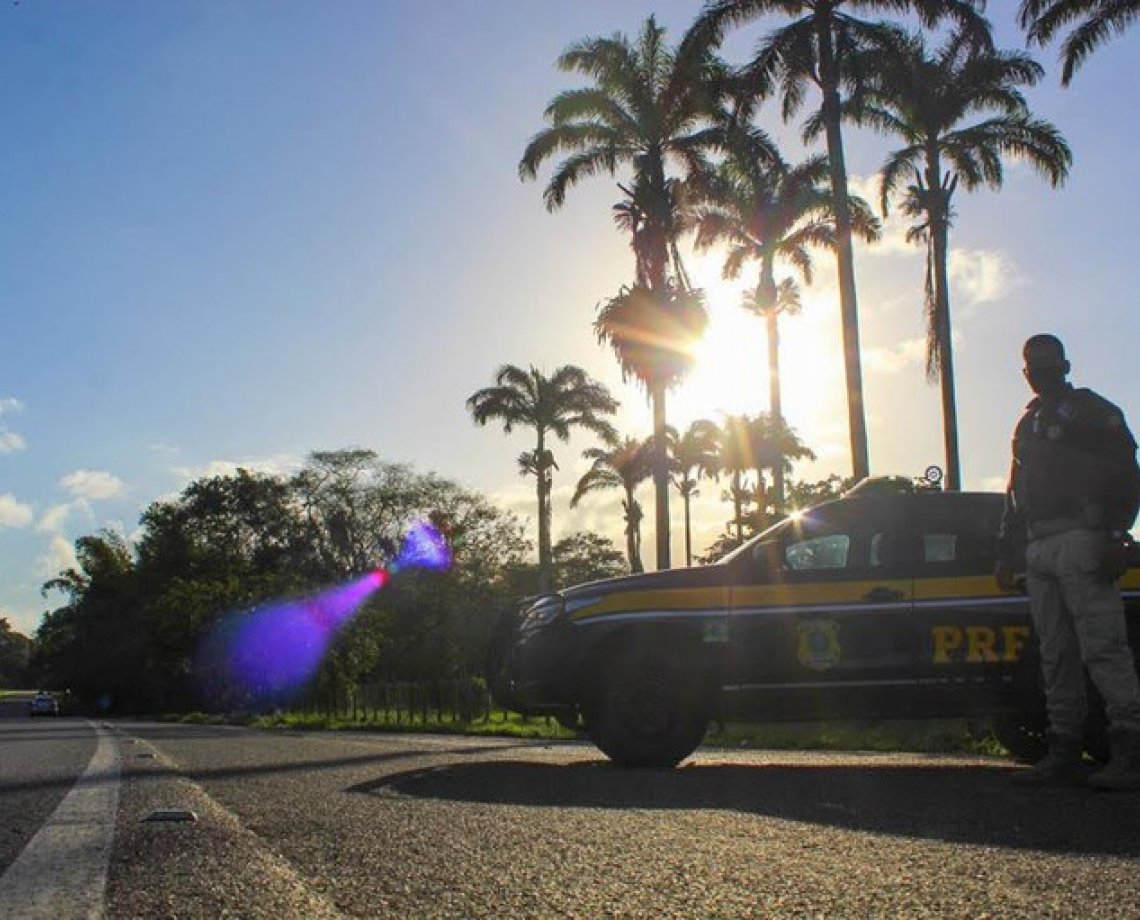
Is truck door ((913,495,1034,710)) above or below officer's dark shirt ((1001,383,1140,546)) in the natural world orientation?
below

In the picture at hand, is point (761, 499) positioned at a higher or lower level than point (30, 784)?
higher

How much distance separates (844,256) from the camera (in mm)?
21734

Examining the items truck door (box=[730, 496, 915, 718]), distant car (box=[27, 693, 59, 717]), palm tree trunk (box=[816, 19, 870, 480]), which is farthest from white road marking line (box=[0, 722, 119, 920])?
distant car (box=[27, 693, 59, 717])

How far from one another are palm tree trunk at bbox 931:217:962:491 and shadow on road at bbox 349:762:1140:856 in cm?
1975

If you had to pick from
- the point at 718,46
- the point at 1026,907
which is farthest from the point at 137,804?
the point at 718,46

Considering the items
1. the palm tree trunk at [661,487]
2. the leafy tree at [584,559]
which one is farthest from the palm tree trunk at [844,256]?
the leafy tree at [584,559]

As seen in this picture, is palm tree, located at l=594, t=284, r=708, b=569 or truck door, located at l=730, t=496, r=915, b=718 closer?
truck door, located at l=730, t=496, r=915, b=718

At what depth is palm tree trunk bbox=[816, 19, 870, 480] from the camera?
21.5 meters

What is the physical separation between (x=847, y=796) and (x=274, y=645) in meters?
37.6

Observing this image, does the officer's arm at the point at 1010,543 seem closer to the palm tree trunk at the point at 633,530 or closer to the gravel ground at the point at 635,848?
the gravel ground at the point at 635,848

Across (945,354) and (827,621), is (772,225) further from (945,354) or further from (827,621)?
(827,621)

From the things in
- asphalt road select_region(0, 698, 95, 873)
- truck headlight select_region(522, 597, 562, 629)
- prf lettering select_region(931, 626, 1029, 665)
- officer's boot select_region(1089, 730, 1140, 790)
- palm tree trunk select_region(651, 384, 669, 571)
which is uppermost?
palm tree trunk select_region(651, 384, 669, 571)

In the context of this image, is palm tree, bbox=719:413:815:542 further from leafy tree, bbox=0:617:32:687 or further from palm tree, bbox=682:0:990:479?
leafy tree, bbox=0:617:32:687

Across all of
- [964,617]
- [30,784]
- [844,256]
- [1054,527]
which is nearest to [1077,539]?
[1054,527]
